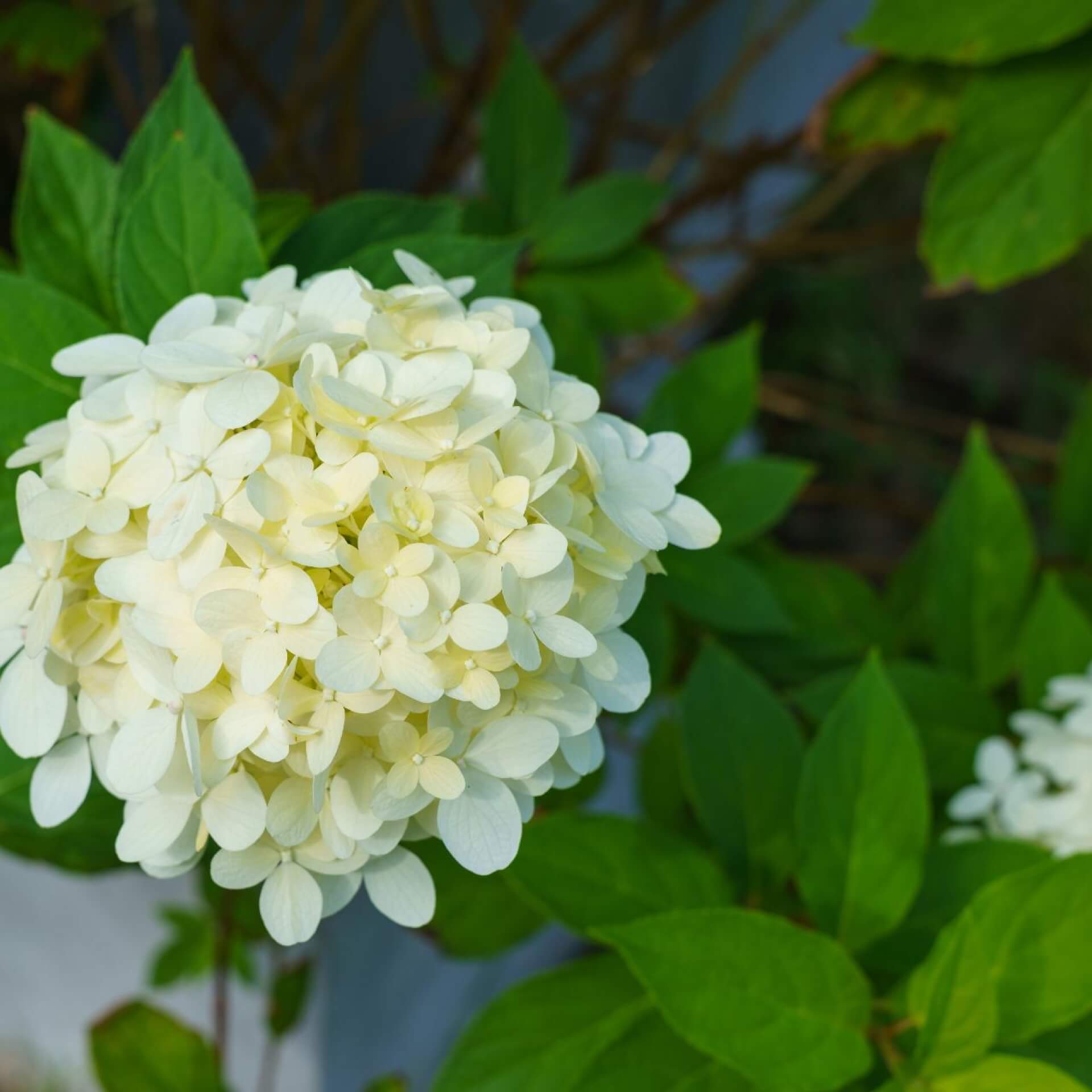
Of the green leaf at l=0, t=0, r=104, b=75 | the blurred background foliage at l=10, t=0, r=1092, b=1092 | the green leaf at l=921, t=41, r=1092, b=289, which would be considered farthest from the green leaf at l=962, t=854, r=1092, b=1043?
the green leaf at l=0, t=0, r=104, b=75

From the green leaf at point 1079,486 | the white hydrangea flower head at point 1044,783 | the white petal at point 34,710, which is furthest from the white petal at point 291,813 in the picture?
the green leaf at point 1079,486

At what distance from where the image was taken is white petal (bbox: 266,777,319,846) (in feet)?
1.38

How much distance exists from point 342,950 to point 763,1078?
43.1 inches

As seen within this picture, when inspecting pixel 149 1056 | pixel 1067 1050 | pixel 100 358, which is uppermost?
pixel 100 358

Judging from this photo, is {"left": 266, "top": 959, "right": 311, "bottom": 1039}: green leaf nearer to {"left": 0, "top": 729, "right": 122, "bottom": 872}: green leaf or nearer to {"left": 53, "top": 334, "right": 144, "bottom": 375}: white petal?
{"left": 0, "top": 729, "right": 122, "bottom": 872}: green leaf

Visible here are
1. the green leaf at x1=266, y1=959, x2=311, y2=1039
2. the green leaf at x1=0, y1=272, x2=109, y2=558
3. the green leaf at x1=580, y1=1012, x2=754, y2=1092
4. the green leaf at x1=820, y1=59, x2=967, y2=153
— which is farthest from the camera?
the green leaf at x1=266, y1=959, x2=311, y2=1039

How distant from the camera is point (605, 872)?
66 centimetres

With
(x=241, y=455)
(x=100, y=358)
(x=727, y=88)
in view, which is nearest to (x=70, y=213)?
(x=100, y=358)

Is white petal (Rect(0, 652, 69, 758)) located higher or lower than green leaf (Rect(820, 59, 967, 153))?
lower

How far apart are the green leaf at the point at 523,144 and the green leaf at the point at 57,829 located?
50 centimetres

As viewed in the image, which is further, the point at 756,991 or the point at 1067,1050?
the point at 1067,1050

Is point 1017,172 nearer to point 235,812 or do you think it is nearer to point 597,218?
point 597,218

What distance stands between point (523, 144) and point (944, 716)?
0.62 metres

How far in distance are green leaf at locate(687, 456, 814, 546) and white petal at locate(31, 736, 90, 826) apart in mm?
539
